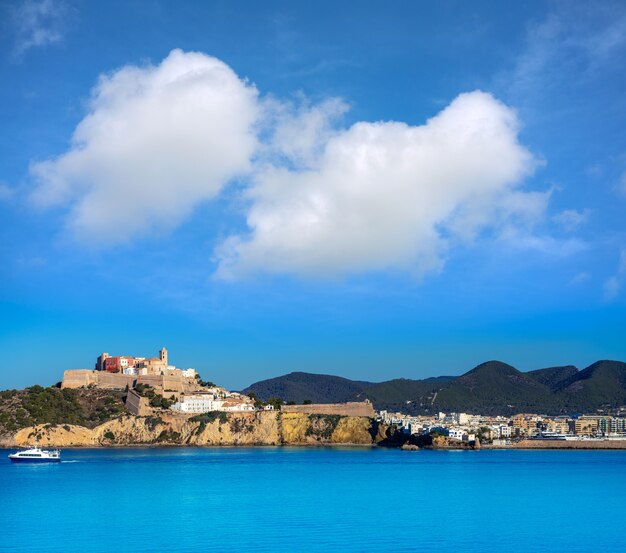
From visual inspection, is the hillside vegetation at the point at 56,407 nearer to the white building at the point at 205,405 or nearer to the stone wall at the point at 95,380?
the stone wall at the point at 95,380

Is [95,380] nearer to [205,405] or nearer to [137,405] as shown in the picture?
[137,405]

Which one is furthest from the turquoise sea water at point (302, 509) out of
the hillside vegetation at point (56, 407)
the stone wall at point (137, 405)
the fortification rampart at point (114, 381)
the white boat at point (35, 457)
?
the fortification rampart at point (114, 381)

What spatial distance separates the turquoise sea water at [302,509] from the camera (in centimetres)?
2780

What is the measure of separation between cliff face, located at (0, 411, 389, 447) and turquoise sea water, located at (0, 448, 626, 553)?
25.4m

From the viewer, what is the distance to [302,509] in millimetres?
36094

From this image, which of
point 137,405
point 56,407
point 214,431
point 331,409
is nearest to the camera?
point 56,407

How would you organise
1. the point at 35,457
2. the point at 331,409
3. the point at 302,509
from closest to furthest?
the point at 302,509
the point at 35,457
the point at 331,409

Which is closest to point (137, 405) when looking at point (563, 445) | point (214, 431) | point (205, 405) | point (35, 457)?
point (214, 431)

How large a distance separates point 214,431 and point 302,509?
62.1m

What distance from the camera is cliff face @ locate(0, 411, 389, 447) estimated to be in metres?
89.2

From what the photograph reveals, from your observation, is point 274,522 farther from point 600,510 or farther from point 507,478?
point 507,478

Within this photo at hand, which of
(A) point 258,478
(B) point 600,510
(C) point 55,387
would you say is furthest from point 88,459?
(B) point 600,510

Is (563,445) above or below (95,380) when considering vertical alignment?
below

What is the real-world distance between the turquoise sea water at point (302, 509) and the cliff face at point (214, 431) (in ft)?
83.4
